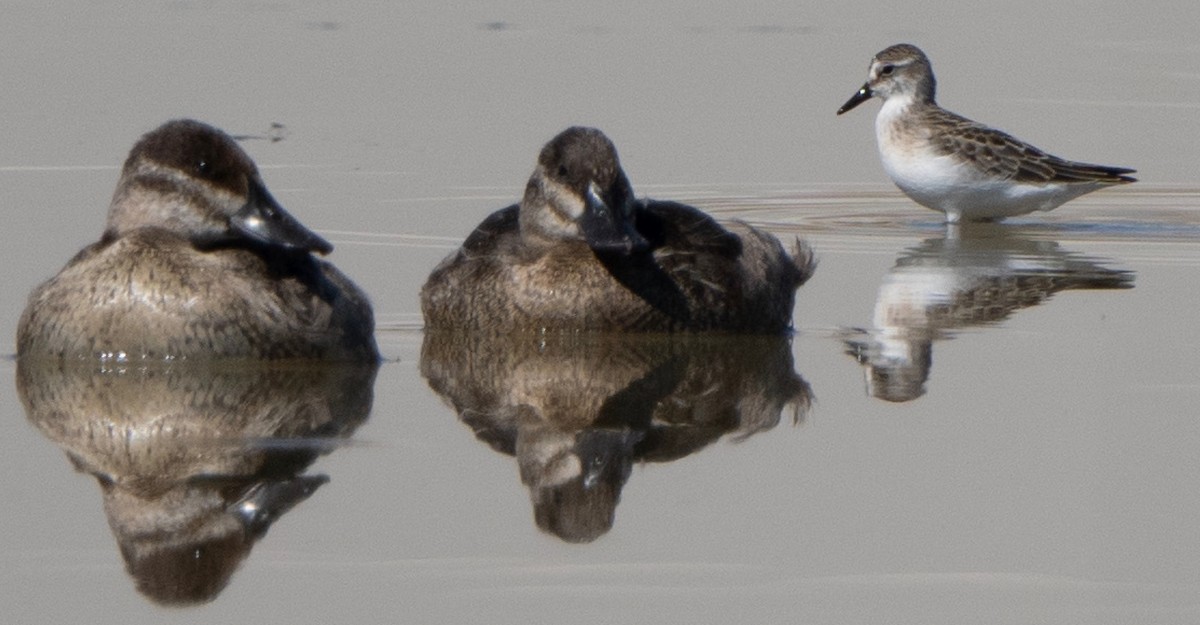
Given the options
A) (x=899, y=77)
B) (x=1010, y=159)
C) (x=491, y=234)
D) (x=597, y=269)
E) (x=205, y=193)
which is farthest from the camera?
(x=899, y=77)

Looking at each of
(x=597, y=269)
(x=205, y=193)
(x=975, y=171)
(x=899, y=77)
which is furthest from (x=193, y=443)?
(x=899, y=77)

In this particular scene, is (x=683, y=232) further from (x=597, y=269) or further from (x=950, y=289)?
(x=950, y=289)

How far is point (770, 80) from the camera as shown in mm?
19562

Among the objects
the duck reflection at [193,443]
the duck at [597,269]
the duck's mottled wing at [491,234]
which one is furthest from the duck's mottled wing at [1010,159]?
the duck reflection at [193,443]

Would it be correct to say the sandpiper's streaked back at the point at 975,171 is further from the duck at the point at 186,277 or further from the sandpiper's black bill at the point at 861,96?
the duck at the point at 186,277

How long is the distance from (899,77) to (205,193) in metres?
8.70

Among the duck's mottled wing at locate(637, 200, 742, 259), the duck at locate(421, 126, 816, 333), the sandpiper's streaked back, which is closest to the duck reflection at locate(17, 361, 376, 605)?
the duck at locate(421, 126, 816, 333)

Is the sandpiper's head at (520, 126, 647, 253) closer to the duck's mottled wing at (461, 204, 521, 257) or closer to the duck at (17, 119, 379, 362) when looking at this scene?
the duck's mottled wing at (461, 204, 521, 257)

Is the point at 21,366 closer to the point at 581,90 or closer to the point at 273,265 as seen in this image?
the point at 273,265

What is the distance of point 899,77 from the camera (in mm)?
16828

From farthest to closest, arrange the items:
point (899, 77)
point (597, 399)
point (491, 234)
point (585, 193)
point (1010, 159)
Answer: point (899, 77) < point (1010, 159) < point (491, 234) < point (585, 193) < point (597, 399)

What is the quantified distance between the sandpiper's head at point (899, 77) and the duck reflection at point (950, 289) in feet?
7.10

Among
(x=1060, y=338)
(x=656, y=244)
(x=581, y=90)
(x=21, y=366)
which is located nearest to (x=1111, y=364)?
(x=1060, y=338)

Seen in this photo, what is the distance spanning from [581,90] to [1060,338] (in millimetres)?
8560
